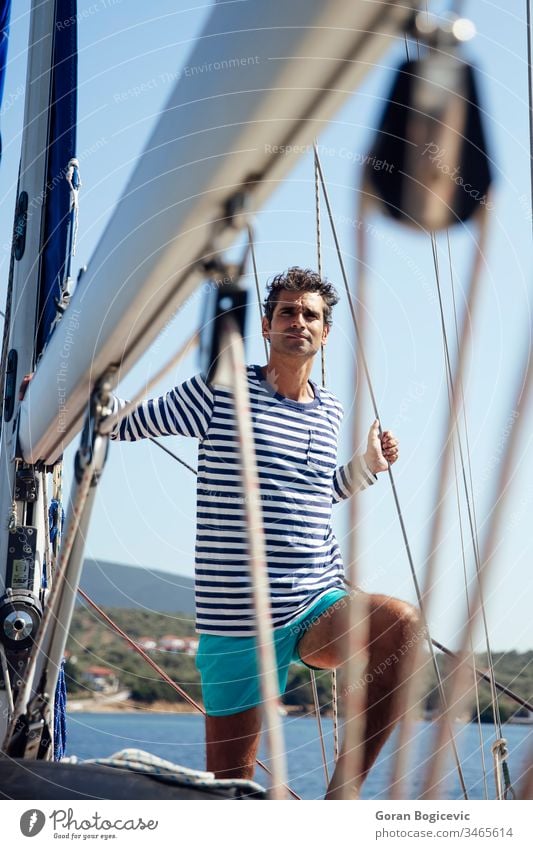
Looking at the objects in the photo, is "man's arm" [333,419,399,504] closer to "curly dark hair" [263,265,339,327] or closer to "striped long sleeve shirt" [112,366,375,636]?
"striped long sleeve shirt" [112,366,375,636]

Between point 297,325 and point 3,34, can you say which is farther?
point 3,34

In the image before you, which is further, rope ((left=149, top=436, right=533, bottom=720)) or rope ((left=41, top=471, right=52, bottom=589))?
rope ((left=41, top=471, right=52, bottom=589))

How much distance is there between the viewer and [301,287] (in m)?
1.12

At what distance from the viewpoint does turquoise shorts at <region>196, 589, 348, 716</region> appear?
103 cm

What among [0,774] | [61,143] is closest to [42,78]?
[61,143]

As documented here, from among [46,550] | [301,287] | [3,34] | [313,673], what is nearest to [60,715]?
[46,550]

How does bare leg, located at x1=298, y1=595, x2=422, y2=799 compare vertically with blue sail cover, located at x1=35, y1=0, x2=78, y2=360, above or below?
below

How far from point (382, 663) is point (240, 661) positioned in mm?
167

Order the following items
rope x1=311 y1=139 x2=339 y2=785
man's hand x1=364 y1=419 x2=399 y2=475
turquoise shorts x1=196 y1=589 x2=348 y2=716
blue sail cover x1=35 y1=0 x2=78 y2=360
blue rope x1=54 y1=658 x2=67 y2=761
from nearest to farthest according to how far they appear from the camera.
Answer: turquoise shorts x1=196 y1=589 x2=348 y2=716, man's hand x1=364 y1=419 x2=399 y2=475, rope x1=311 y1=139 x2=339 y2=785, blue rope x1=54 y1=658 x2=67 y2=761, blue sail cover x1=35 y1=0 x2=78 y2=360

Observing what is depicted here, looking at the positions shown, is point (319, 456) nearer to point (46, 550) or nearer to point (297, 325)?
point (297, 325)

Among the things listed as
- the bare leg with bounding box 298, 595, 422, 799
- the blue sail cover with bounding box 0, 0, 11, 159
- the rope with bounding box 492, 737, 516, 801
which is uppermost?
the blue sail cover with bounding box 0, 0, 11, 159

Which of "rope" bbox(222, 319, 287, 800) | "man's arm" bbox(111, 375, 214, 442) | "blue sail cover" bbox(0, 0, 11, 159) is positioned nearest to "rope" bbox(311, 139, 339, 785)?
"man's arm" bbox(111, 375, 214, 442)

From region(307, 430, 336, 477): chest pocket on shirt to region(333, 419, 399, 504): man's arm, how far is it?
35mm

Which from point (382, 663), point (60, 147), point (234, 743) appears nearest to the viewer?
point (382, 663)
